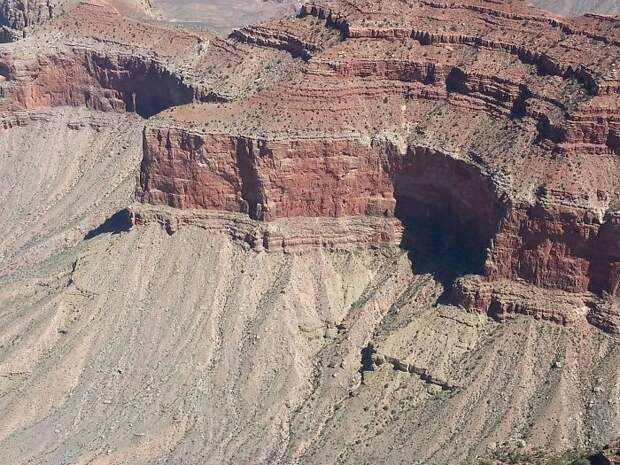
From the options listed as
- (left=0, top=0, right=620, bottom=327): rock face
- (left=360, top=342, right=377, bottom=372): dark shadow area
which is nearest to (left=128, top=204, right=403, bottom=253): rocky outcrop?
(left=0, top=0, right=620, bottom=327): rock face

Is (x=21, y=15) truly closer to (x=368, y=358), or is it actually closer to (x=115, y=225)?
(x=115, y=225)

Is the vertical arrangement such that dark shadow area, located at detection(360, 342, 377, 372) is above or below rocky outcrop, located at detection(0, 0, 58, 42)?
below

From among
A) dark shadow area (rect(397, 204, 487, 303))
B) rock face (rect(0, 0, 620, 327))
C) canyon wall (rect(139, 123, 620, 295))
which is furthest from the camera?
canyon wall (rect(139, 123, 620, 295))

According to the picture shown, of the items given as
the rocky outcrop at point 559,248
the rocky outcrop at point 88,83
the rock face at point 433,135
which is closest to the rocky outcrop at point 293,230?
the rock face at point 433,135

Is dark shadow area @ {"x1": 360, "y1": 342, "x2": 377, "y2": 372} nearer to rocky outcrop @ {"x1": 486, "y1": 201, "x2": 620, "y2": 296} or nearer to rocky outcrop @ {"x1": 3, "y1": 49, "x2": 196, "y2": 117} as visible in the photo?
rocky outcrop @ {"x1": 486, "y1": 201, "x2": 620, "y2": 296}

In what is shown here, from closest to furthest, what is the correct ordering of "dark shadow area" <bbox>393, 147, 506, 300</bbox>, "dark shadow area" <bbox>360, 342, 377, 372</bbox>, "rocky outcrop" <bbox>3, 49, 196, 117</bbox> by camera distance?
"dark shadow area" <bbox>360, 342, 377, 372</bbox> < "dark shadow area" <bbox>393, 147, 506, 300</bbox> < "rocky outcrop" <bbox>3, 49, 196, 117</bbox>
